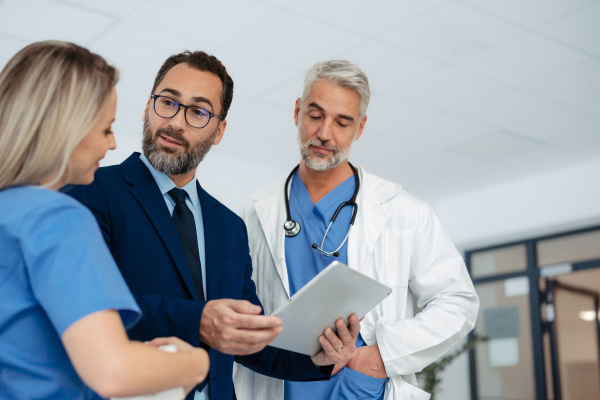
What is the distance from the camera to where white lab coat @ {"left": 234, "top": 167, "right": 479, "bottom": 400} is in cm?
209

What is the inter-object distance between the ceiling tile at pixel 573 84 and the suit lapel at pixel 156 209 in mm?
3785

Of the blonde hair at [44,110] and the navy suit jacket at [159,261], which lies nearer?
the blonde hair at [44,110]

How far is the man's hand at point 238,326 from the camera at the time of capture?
1.33 m

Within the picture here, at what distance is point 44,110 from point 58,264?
249mm

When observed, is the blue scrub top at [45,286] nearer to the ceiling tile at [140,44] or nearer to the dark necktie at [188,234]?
the dark necktie at [188,234]

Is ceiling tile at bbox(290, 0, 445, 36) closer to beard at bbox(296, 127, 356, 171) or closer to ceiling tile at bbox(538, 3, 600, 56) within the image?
ceiling tile at bbox(538, 3, 600, 56)

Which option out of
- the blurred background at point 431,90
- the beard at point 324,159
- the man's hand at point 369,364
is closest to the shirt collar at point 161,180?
the beard at point 324,159

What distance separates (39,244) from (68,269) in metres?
0.06

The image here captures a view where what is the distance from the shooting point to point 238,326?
52.6 inches

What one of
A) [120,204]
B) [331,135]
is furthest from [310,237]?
[120,204]

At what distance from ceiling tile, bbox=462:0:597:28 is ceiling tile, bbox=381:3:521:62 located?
67 mm

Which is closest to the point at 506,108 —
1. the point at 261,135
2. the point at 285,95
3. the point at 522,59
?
the point at 522,59

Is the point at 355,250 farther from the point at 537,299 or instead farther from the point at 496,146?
the point at 537,299

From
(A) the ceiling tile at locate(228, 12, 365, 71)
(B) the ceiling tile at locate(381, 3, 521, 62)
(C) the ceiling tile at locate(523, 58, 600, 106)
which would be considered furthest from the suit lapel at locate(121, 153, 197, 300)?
(C) the ceiling tile at locate(523, 58, 600, 106)
